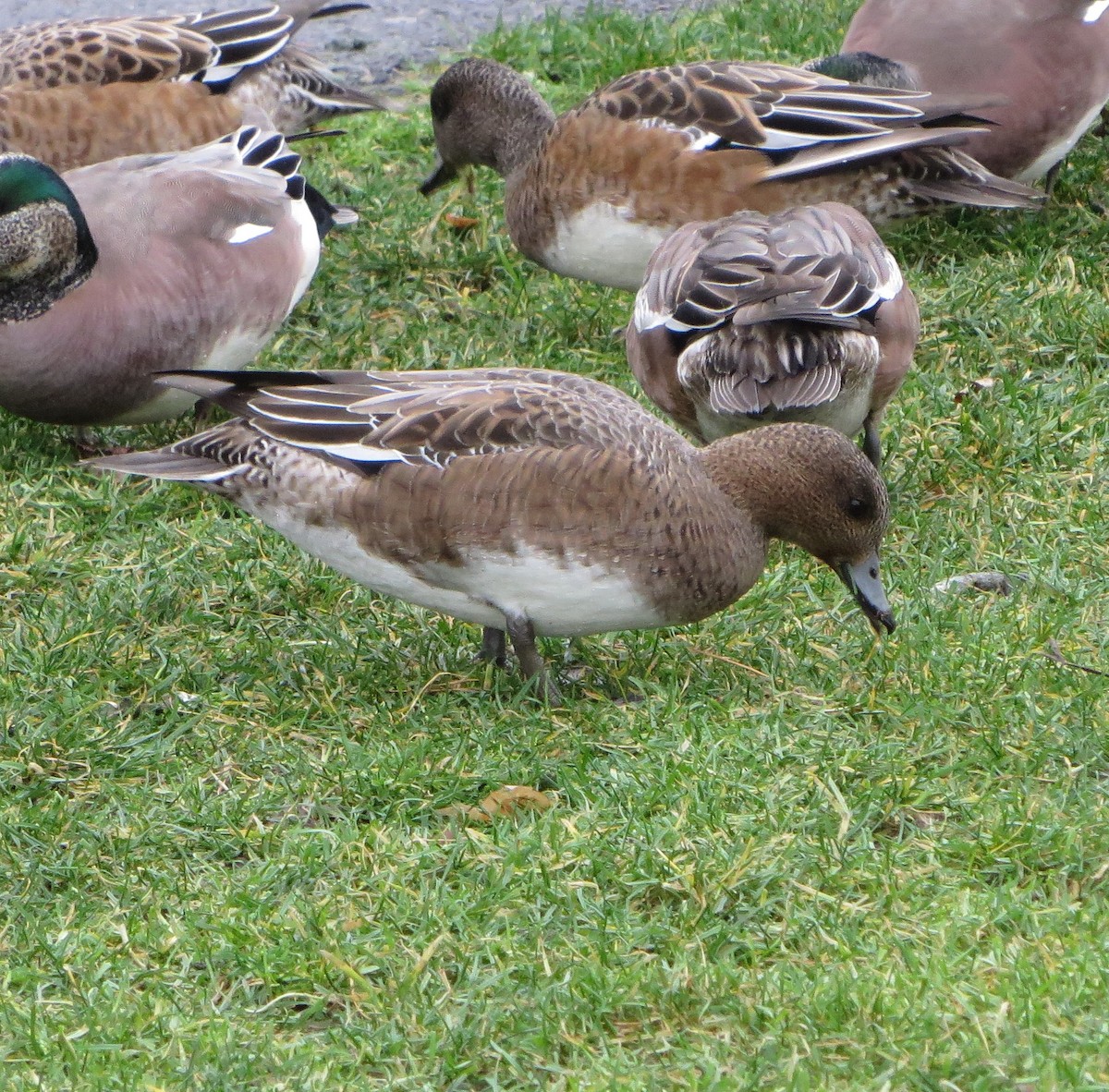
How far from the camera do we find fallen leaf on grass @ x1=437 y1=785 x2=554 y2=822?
3434mm

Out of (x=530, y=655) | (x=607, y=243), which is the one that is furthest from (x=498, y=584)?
(x=607, y=243)

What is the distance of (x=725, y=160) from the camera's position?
5617 mm

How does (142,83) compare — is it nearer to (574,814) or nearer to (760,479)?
(760,479)

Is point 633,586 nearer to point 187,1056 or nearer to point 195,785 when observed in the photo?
point 195,785

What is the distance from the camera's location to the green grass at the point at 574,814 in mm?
2715

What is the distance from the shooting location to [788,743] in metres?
3.57

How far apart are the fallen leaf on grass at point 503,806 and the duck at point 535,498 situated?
0.43 meters

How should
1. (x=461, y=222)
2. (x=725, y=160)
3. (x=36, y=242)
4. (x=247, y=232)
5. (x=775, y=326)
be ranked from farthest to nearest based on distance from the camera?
(x=461, y=222), (x=725, y=160), (x=247, y=232), (x=36, y=242), (x=775, y=326)

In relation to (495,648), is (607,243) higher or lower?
higher

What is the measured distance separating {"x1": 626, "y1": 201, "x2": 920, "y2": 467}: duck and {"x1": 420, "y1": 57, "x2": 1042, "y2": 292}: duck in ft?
2.17

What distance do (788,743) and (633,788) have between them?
37 centimetres

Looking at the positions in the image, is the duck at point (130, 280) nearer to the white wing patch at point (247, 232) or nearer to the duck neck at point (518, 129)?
the white wing patch at point (247, 232)

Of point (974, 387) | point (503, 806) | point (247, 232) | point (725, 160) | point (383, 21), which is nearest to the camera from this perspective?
point (503, 806)

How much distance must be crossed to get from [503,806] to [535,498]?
667 mm
